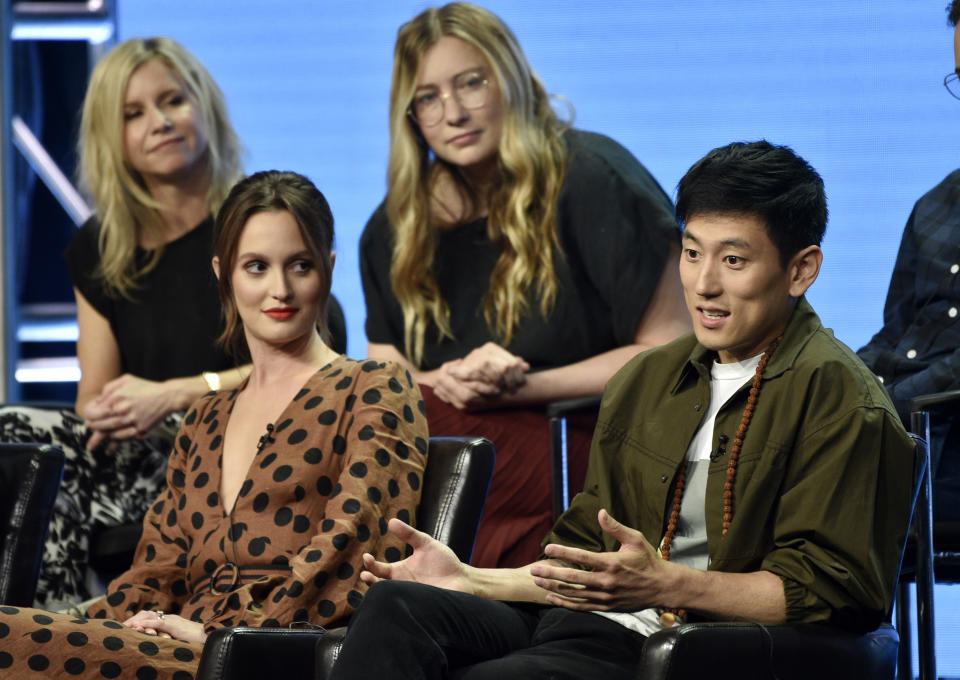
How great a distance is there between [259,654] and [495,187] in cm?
180

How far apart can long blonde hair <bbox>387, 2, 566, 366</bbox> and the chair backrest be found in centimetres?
93

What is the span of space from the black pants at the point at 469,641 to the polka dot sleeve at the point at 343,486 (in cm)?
36

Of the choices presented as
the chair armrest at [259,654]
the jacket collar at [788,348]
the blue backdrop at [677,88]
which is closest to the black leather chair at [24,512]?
the chair armrest at [259,654]

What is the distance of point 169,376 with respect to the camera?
148 inches

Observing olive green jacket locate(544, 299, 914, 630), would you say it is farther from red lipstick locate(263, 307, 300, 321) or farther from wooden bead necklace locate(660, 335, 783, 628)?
red lipstick locate(263, 307, 300, 321)

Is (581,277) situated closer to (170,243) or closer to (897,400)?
(897,400)

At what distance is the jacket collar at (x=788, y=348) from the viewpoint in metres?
2.17

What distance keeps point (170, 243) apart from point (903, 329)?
196cm

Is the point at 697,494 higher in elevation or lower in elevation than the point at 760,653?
higher

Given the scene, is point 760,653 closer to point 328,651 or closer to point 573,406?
point 328,651

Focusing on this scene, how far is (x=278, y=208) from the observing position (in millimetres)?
2789

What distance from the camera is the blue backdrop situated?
411 centimetres

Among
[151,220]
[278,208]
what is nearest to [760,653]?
[278,208]

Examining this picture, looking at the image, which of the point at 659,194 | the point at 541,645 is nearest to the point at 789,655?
the point at 541,645
